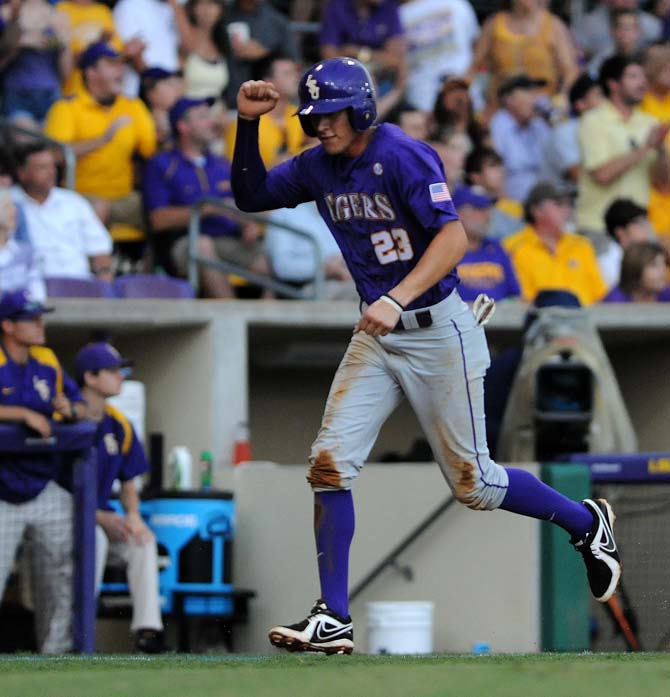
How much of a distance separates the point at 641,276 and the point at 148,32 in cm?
386

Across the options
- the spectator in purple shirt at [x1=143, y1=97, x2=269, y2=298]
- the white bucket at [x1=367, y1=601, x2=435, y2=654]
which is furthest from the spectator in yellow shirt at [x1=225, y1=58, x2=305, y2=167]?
the white bucket at [x1=367, y1=601, x2=435, y2=654]

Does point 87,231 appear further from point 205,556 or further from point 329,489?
point 329,489

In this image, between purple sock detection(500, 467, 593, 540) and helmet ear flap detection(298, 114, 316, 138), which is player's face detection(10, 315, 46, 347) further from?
purple sock detection(500, 467, 593, 540)

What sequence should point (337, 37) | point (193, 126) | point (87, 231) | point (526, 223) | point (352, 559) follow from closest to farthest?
point (352, 559), point (87, 231), point (193, 126), point (526, 223), point (337, 37)

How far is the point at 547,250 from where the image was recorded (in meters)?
12.3

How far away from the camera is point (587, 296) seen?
1237cm

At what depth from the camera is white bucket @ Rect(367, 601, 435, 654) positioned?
9.32m

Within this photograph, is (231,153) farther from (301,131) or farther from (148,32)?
(148,32)

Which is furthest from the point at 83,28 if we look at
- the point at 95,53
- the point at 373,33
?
the point at 373,33

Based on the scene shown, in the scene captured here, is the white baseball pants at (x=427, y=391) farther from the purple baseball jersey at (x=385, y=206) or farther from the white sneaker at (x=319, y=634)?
the white sneaker at (x=319, y=634)

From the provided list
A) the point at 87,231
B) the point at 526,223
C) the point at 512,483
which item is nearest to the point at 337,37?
the point at 526,223

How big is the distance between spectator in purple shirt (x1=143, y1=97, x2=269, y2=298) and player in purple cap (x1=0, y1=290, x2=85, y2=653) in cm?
267

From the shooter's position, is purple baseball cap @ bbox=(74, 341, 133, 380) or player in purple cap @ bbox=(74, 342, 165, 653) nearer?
player in purple cap @ bbox=(74, 342, 165, 653)

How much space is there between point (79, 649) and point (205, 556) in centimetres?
210
